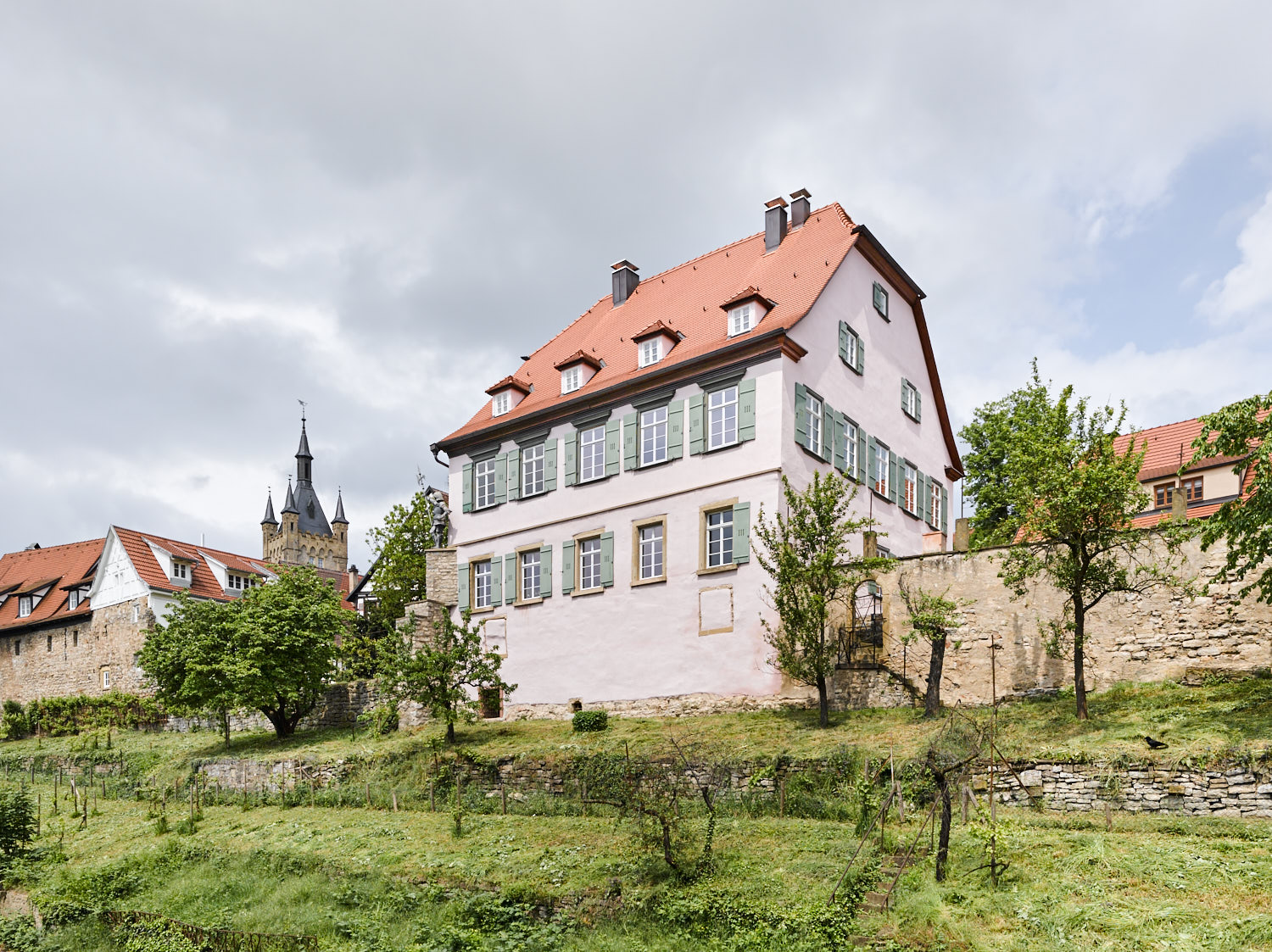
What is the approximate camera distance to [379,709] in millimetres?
32375

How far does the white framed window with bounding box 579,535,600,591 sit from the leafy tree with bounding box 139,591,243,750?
956cm

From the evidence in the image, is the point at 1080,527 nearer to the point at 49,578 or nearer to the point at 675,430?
the point at 675,430

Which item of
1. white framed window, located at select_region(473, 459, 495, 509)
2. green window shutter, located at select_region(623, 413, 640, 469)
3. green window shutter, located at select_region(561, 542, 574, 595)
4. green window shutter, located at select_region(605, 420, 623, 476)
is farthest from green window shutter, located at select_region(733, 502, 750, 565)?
white framed window, located at select_region(473, 459, 495, 509)

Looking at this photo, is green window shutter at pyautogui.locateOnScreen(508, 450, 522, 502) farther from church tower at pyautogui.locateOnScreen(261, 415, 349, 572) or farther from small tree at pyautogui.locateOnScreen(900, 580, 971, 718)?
church tower at pyautogui.locateOnScreen(261, 415, 349, 572)

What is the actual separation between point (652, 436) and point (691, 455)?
1.67 metres

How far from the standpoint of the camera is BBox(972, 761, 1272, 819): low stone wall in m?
17.5

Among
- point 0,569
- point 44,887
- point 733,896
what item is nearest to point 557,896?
point 733,896

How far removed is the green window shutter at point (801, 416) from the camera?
29192 millimetres

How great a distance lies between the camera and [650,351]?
3262cm

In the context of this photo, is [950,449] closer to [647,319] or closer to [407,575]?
[647,319]

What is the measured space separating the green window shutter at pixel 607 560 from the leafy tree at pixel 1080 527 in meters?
10.8

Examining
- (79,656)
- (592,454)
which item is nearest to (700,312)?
(592,454)

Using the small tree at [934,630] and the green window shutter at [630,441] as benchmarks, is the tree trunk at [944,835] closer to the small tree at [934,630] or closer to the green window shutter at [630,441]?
the small tree at [934,630]

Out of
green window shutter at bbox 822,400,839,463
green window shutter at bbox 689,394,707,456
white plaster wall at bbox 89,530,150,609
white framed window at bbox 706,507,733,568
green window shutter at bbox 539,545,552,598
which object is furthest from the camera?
white plaster wall at bbox 89,530,150,609
